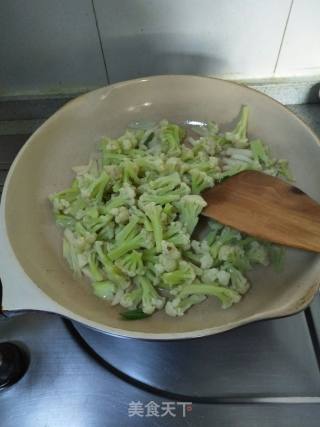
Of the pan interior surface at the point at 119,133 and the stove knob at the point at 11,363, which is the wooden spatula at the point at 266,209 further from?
the stove knob at the point at 11,363

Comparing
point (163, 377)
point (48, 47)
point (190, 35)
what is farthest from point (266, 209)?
point (48, 47)

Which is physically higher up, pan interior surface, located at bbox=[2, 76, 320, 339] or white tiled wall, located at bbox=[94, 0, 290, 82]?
white tiled wall, located at bbox=[94, 0, 290, 82]

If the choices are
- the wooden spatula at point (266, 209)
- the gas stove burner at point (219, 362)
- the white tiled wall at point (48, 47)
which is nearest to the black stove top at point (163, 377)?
the gas stove burner at point (219, 362)

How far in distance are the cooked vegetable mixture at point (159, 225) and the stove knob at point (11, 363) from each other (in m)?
0.19

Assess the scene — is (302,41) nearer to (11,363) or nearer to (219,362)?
(219,362)

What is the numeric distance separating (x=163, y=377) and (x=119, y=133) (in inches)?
24.2

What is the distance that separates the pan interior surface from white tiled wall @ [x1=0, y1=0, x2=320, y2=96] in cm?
13

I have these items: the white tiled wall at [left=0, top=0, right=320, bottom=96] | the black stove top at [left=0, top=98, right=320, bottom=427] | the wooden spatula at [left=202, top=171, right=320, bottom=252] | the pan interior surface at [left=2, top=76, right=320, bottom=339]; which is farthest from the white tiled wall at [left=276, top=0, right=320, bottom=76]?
the black stove top at [left=0, top=98, right=320, bottom=427]

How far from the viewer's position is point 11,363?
2.50ft

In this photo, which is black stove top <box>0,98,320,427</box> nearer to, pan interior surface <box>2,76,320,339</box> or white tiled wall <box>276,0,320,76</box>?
pan interior surface <box>2,76,320,339</box>

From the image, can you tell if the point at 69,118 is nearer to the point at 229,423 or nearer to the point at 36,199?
the point at 36,199

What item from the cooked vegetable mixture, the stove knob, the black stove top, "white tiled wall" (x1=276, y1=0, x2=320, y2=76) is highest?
"white tiled wall" (x1=276, y1=0, x2=320, y2=76)

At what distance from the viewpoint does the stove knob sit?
75 centimetres

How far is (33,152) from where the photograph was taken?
94 centimetres
